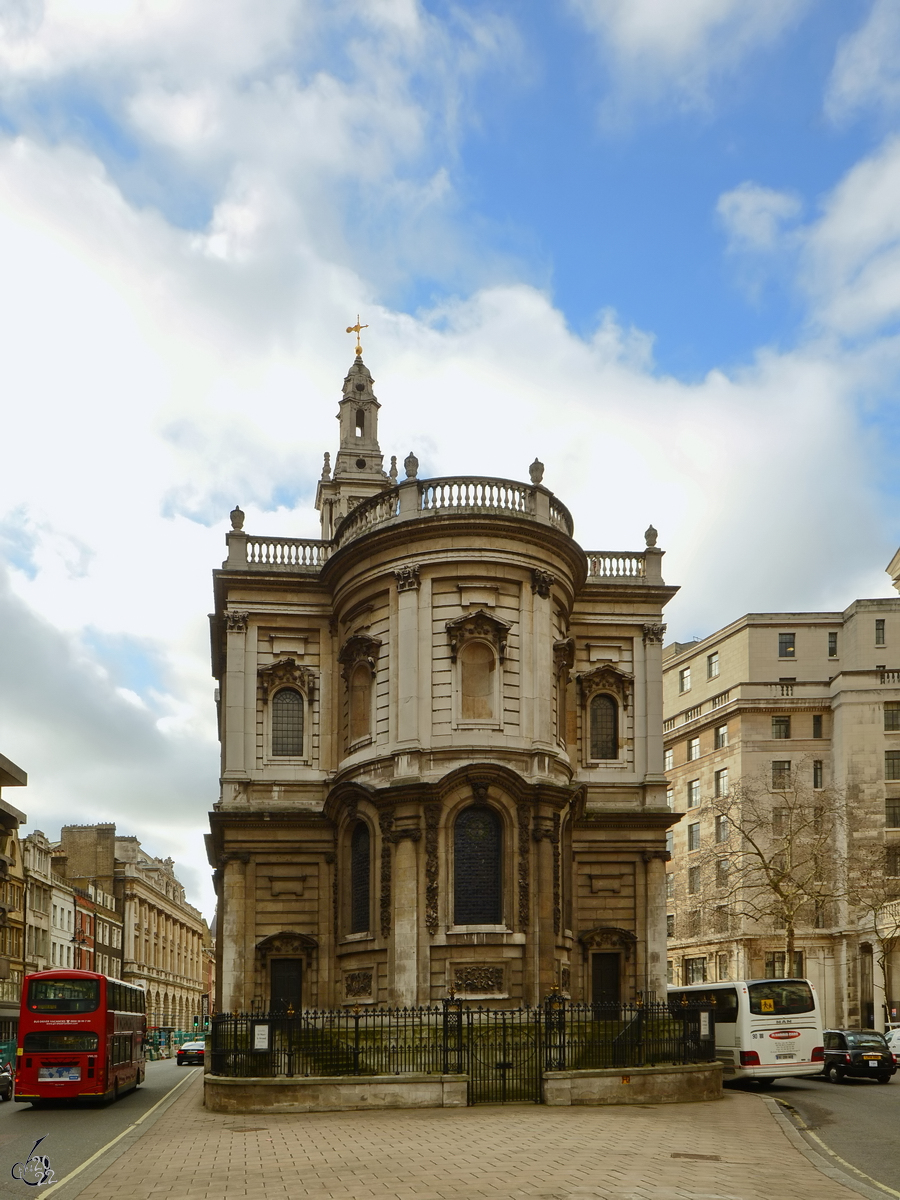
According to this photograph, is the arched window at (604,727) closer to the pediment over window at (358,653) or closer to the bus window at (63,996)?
the pediment over window at (358,653)

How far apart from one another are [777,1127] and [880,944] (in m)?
38.2

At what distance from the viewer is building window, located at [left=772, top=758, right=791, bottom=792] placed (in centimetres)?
7004

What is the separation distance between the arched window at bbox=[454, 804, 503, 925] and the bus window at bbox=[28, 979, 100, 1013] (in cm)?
1037

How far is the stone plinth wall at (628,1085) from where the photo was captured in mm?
27031

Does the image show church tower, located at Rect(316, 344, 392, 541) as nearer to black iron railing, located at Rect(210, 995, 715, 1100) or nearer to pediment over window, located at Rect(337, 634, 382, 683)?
pediment over window, located at Rect(337, 634, 382, 683)

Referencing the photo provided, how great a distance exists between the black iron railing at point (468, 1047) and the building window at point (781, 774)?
40.8 meters

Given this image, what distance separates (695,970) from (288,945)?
37.2 m

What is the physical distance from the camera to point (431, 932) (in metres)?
36.6

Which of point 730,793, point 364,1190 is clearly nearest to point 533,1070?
point 364,1190

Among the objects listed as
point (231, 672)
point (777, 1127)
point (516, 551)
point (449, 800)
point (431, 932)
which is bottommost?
point (777, 1127)

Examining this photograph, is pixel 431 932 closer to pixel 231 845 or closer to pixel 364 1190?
pixel 231 845

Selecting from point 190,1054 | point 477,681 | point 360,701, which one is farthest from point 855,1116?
point 190,1054

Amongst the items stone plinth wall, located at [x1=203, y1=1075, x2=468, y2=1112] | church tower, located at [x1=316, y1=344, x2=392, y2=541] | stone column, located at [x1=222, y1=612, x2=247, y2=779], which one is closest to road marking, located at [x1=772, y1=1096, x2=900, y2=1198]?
stone plinth wall, located at [x1=203, y1=1075, x2=468, y2=1112]

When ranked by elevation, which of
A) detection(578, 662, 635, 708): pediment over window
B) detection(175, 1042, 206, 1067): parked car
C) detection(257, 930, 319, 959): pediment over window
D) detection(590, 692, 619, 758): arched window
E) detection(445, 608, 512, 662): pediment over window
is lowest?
detection(175, 1042, 206, 1067): parked car
